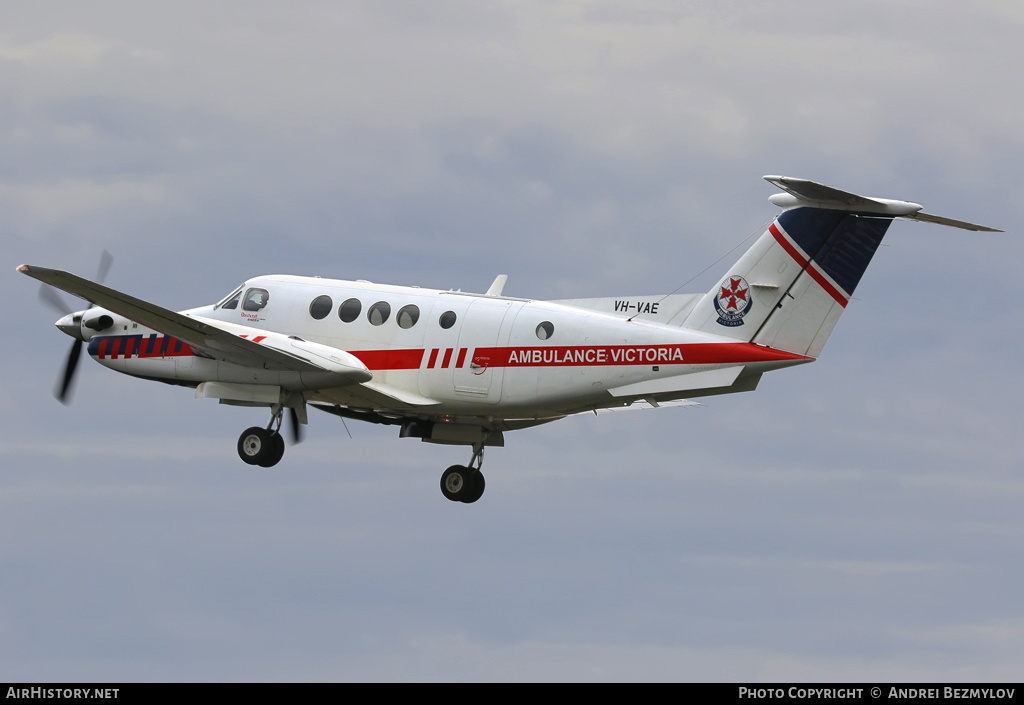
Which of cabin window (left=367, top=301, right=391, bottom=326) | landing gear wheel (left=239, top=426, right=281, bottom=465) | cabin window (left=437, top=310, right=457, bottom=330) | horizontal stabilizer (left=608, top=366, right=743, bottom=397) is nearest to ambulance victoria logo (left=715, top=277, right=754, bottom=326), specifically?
horizontal stabilizer (left=608, top=366, right=743, bottom=397)

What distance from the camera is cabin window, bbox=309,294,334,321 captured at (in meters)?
37.1

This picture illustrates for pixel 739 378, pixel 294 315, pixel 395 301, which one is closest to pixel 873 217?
pixel 739 378

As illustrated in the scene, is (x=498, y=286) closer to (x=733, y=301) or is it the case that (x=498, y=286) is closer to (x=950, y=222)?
(x=733, y=301)

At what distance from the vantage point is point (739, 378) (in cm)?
3331

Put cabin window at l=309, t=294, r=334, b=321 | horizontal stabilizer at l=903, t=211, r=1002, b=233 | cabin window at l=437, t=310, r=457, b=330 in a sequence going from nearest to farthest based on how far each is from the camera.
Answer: horizontal stabilizer at l=903, t=211, r=1002, b=233
cabin window at l=437, t=310, r=457, b=330
cabin window at l=309, t=294, r=334, b=321

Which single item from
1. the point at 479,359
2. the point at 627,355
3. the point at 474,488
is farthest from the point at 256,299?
the point at 627,355

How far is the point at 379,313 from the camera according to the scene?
36656mm

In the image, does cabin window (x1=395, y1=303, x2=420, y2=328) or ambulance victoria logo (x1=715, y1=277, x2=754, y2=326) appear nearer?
ambulance victoria logo (x1=715, y1=277, x2=754, y2=326)

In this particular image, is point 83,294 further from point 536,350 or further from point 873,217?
point 873,217

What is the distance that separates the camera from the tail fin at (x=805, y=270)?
107 ft

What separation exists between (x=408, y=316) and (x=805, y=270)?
928 cm

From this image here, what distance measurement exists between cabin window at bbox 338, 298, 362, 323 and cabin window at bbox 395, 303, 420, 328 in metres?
1.06

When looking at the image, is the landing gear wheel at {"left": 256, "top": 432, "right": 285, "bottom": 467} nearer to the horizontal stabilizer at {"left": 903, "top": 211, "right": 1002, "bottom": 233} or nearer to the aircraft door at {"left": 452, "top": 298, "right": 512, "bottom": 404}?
the aircraft door at {"left": 452, "top": 298, "right": 512, "bottom": 404}

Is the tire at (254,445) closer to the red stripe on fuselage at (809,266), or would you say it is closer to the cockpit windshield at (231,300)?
the cockpit windshield at (231,300)
